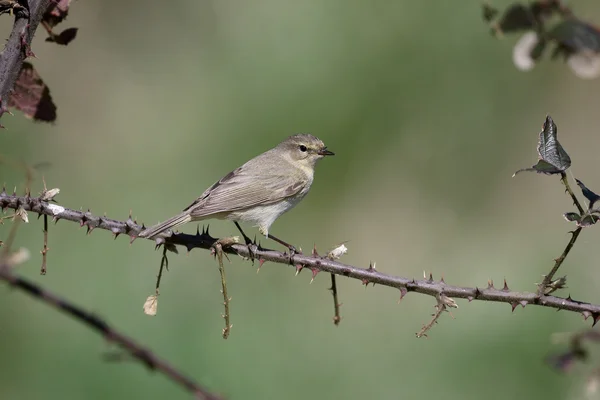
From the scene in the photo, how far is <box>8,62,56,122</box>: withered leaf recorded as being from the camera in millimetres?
2555

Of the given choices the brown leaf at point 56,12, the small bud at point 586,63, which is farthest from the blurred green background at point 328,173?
the small bud at point 586,63

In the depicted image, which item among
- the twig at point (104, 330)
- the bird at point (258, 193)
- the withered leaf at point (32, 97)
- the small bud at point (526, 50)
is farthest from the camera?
the bird at point (258, 193)

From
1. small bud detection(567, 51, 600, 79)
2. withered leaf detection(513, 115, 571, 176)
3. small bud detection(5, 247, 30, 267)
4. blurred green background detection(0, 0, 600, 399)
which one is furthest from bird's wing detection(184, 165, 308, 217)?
small bud detection(5, 247, 30, 267)

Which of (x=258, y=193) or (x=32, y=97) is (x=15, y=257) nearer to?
(x=32, y=97)

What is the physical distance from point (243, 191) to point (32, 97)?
7.62 feet

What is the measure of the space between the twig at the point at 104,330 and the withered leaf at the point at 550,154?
106 centimetres

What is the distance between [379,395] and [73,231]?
279 cm

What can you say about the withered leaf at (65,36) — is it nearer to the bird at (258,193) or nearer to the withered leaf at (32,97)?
the withered leaf at (32,97)

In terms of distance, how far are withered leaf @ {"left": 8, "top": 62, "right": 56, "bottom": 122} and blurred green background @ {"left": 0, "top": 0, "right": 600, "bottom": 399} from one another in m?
2.74

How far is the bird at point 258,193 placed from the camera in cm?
454

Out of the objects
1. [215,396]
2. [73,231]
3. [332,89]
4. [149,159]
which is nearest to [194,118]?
[149,159]

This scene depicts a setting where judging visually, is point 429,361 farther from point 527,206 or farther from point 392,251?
point 527,206

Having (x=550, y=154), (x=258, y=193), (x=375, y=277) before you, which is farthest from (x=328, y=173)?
(x=550, y=154)

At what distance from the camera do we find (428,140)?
7703 millimetres
